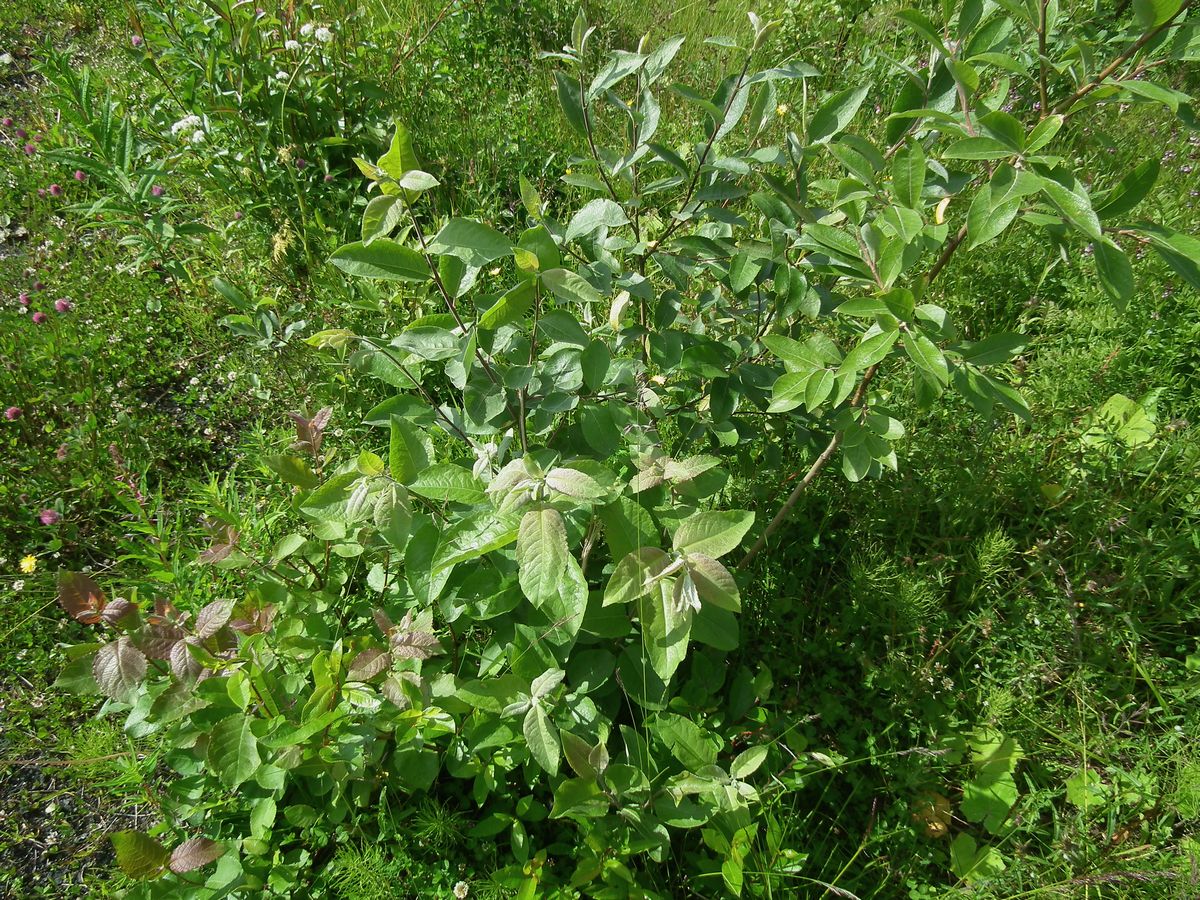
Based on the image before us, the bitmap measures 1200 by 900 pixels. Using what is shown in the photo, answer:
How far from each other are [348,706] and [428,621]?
0.23 meters

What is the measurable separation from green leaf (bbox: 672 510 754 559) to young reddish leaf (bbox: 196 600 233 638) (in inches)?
38.4

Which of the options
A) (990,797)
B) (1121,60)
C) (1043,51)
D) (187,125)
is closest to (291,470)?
(1043,51)

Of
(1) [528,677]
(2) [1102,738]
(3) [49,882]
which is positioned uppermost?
(1) [528,677]

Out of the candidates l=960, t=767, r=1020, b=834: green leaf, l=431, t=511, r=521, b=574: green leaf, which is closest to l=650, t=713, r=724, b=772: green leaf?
l=431, t=511, r=521, b=574: green leaf

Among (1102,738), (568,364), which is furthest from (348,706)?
(1102,738)

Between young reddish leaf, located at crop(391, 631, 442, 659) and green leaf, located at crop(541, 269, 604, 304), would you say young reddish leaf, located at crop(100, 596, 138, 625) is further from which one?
green leaf, located at crop(541, 269, 604, 304)

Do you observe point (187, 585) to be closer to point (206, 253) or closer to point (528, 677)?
point (528, 677)

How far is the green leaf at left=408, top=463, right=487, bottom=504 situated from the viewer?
1.42 m

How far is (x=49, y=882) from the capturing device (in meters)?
1.72

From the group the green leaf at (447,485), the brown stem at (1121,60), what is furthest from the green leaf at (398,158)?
the brown stem at (1121,60)

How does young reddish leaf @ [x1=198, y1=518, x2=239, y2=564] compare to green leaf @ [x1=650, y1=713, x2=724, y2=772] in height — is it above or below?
above

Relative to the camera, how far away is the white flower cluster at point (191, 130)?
2.98m

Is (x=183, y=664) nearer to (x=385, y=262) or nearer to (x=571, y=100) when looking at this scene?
(x=385, y=262)

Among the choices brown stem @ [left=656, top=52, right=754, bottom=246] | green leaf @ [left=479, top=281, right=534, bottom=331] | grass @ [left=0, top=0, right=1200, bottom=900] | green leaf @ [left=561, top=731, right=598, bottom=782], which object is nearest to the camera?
green leaf @ [left=479, top=281, right=534, bottom=331]
